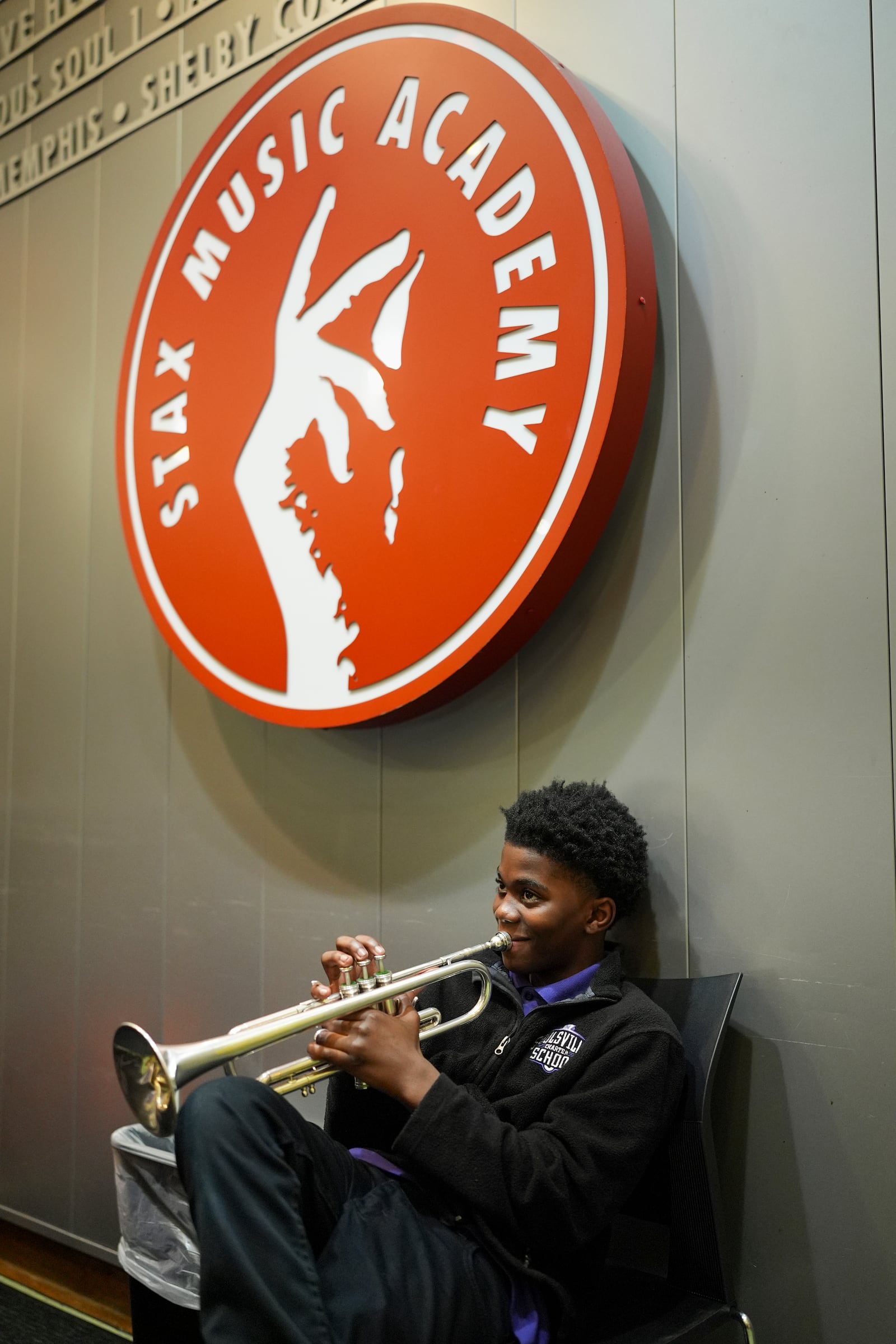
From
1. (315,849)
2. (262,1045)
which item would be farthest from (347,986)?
(315,849)

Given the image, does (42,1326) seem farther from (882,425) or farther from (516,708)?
(882,425)

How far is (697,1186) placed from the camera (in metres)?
1.30

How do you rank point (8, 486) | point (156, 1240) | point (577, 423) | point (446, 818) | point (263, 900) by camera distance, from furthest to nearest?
point (8, 486)
point (263, 900)
point (446, 818)
point (156, 1240)
point (577, 423)

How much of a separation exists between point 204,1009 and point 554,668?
99cm

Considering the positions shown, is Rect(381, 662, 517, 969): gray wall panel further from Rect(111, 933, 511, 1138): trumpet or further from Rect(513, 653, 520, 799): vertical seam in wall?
Rect(111, 933, 511, 1138): trumpet

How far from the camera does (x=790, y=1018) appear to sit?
1.41 m

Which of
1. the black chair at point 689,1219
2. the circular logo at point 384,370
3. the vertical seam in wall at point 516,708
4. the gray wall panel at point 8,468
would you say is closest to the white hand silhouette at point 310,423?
the circular logo at point 384,370

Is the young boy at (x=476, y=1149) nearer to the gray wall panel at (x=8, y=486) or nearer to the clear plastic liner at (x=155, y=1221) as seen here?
the clear plastic liner at (x=155, y=1221)

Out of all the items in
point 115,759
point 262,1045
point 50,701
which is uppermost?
point 50,701

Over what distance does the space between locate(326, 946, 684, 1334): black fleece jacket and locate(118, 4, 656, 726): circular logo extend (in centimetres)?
56

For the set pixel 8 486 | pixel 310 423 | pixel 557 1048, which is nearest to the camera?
pixel 557 1048

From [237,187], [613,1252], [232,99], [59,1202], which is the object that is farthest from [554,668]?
[59,1202]

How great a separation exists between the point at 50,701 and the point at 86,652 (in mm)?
169

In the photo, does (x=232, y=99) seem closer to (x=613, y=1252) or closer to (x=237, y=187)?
(x=237, y=187)
